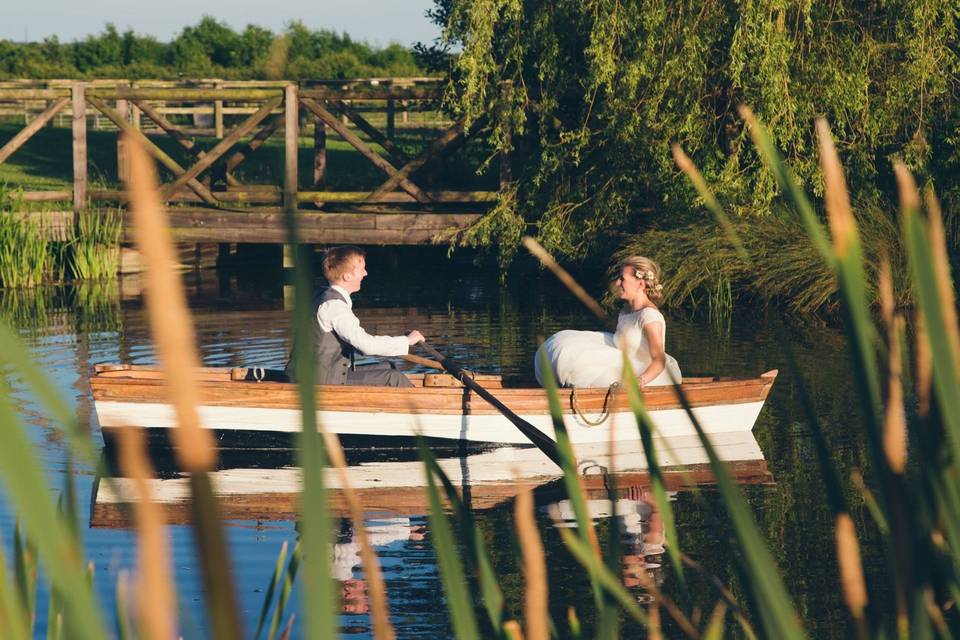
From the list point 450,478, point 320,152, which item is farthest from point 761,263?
point 450,478

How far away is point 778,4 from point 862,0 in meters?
1.43

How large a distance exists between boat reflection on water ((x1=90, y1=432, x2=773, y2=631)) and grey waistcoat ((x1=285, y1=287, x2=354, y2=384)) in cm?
53

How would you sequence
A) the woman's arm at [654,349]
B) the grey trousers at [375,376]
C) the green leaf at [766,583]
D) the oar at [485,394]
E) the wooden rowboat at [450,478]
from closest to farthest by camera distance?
the green leaf at [766,583] < the oar at [485,394] < the wooden rowboat at [450,478] < the woman's arm at [654,349] < the grey trousers at [375,376]

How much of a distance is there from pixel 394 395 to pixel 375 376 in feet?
1.27

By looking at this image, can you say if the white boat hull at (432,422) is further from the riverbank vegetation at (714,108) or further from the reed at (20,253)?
the reed at (20,253)

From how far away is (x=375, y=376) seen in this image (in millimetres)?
8438

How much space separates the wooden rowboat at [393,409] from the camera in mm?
7773

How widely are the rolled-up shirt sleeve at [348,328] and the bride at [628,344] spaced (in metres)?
0.97

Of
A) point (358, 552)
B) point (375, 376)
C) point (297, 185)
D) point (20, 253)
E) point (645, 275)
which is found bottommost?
point (358, 552)

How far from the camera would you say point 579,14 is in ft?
49.8

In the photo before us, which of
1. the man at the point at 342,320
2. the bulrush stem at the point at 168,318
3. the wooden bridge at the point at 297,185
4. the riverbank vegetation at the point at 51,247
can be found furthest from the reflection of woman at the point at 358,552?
the riverbank vegetation at the point at 51,247

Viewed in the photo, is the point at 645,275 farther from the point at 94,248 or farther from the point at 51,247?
the point at 51,247

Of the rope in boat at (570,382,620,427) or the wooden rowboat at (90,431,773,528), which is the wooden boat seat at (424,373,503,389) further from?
the rope in boat at (570,382,620,427)

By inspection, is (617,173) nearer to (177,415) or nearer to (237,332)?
(237,332)
